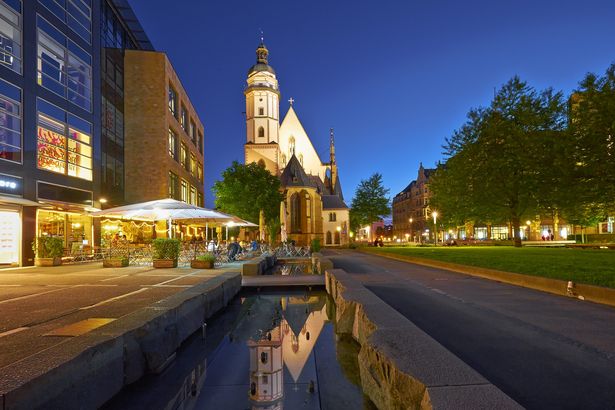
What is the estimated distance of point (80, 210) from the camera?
24.7 metres

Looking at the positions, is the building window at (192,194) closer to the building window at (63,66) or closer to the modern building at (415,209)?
the building window at (63,66)

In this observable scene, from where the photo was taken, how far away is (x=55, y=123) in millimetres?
22859

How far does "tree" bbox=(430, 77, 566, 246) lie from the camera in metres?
30.8

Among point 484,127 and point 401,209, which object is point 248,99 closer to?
point 484,127

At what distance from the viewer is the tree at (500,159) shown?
3080 centimetres

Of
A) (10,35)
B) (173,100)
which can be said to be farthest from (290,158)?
(10,35)

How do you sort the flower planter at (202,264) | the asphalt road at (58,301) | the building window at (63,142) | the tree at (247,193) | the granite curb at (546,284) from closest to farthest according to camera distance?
the asphalt road at (58,301) → the granite curb at (546,284) → the flower planter at (202,264) → the building window at (63,142) → the tree at (247,193)

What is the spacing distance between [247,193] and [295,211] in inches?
781

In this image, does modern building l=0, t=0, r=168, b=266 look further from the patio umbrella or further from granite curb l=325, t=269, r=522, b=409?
granite curb l=325, t=269, r=522, b=409

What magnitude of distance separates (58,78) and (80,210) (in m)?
7.81

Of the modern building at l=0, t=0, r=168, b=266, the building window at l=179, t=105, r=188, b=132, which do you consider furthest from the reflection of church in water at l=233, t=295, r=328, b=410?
the building window at l=179, t=105, r=188, b=132

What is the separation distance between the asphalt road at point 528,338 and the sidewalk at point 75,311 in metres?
4.34

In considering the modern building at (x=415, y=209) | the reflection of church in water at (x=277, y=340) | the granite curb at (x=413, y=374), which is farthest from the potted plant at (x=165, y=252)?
the modern building at (x=415, y=209)

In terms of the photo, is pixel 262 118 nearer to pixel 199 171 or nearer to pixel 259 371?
pixel 199 171
